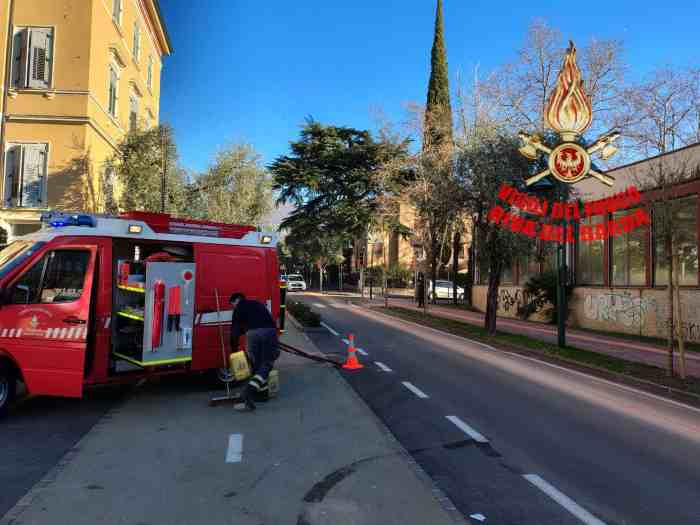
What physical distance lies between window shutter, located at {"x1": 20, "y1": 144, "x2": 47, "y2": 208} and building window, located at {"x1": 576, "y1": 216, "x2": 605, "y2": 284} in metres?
21.0

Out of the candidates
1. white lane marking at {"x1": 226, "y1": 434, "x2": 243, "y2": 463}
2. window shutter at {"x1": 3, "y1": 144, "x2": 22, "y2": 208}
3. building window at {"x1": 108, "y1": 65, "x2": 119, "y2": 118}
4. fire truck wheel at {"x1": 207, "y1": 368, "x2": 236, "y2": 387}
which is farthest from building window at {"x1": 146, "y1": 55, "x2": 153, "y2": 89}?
white lane marking at {"x1": 226, "y1": 434, "x2": 243, "y2": 463}

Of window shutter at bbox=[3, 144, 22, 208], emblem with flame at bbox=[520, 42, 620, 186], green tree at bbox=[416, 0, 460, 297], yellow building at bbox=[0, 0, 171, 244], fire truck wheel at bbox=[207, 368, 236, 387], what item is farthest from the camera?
green tree at bbox=[416, 0, 460, 297]

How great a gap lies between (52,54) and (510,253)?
1656 cm

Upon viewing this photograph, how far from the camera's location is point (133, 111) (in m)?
25.2

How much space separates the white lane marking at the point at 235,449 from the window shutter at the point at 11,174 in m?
15.4

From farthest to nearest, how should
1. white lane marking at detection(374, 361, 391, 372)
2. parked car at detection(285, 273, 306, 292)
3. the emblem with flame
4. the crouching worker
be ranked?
1. parked car at detection(285, 273, 306, 292)
2. the emblem with flame
3. white lane marking at detection(374, 361, 391, 372)
4. the crouching worker

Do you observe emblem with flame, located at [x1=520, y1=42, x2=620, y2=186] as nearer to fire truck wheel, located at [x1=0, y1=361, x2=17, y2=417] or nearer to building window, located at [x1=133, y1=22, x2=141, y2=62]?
fire truck wheel, located at [x1=0, y1=361, x2=17, y2=417]

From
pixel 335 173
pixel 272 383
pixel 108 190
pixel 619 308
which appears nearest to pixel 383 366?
pixel 272 383

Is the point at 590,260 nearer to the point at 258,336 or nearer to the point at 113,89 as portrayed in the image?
the point at 258,336

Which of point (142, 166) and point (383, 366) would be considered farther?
point (142, 166)

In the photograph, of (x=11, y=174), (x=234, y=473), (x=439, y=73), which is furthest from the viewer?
(x=439, y=73)

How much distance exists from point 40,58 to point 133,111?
7164 mm

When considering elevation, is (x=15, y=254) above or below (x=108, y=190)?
below

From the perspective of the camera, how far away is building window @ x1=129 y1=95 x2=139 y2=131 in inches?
958
